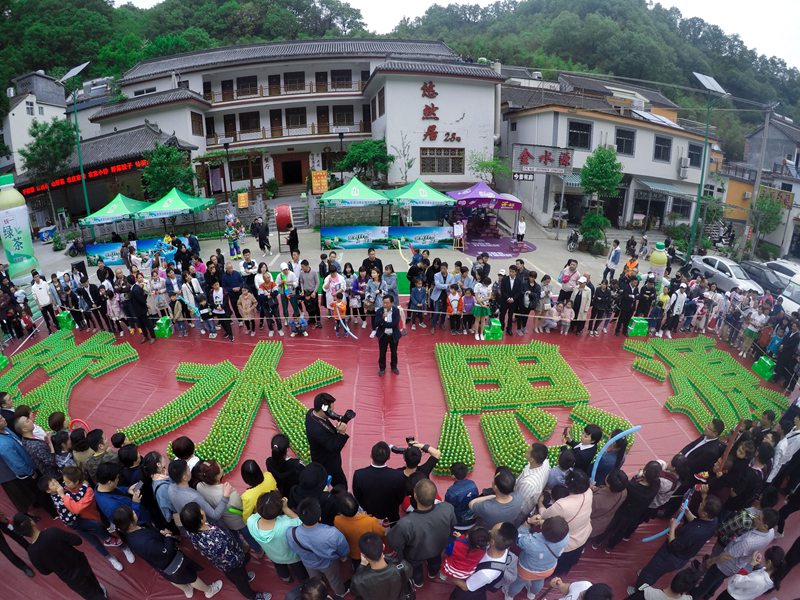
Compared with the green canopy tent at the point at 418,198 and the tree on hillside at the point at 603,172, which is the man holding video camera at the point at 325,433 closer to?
the green canopy tent at the point at 418,198

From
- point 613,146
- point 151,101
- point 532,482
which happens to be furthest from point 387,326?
point 151,101

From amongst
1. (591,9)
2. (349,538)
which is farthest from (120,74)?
(591,9)

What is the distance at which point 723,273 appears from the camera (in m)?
18.4

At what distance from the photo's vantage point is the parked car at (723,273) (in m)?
17.7

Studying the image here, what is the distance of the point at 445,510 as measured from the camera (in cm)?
433

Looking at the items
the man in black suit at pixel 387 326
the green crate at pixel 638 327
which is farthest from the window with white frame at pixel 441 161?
the man in black suit at pixel 387 326

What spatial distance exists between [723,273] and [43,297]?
2224cm

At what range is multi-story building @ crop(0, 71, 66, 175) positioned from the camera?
29.4 m

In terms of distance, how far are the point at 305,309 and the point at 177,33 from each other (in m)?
43.9

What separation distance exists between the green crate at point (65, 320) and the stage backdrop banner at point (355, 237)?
986 cm

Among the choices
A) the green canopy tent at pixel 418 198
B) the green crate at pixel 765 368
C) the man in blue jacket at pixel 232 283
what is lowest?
the green crate at pixel 765 368

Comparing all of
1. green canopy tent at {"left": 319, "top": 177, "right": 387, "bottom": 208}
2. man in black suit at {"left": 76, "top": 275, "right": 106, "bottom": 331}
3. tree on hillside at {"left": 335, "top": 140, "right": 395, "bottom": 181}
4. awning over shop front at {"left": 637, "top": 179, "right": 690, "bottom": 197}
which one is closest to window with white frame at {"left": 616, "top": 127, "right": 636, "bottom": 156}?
awning over shop front at {"left": 637, "top": 179, "right": 690, "bottom": 197}

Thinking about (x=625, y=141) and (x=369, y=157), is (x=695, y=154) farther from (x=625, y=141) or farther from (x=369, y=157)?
(x=369, y=157)

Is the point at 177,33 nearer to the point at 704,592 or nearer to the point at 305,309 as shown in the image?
the point at 305,309
